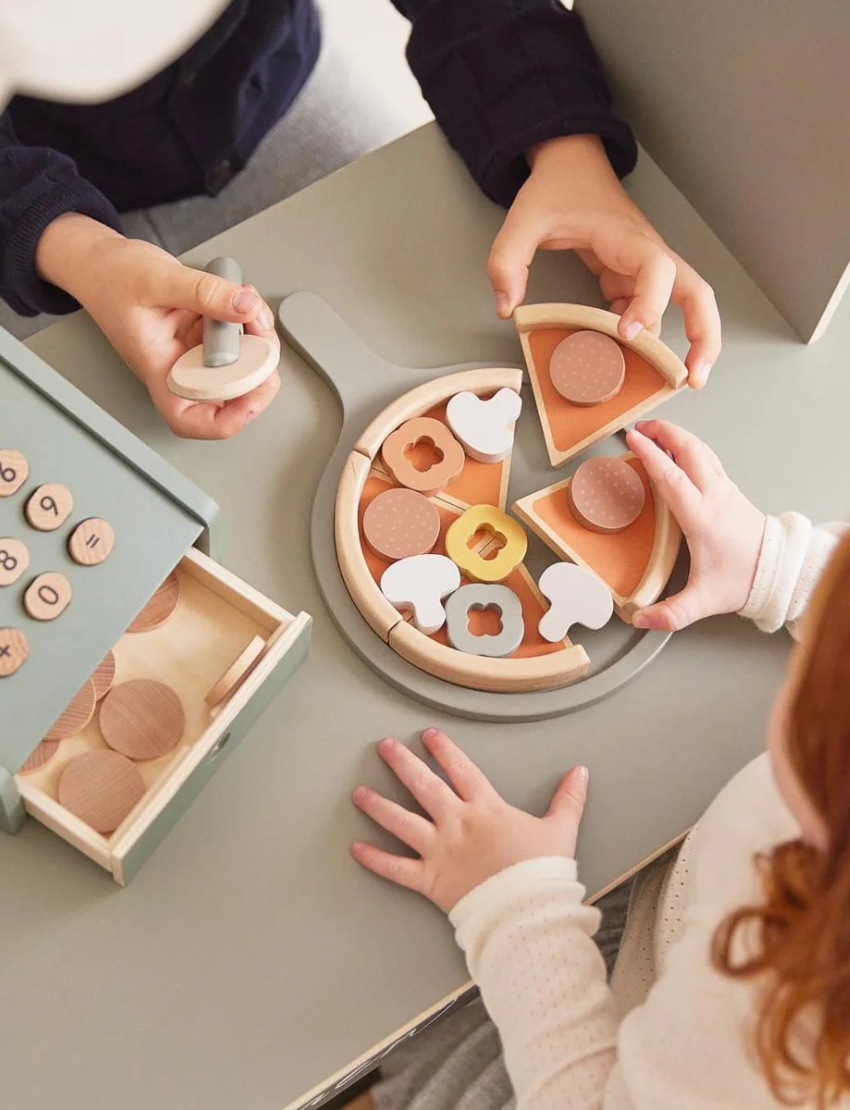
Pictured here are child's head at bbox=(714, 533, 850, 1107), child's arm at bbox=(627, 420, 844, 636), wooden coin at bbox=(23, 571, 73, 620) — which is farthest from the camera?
child's arm at bbox=(627, 420, 844, 636)

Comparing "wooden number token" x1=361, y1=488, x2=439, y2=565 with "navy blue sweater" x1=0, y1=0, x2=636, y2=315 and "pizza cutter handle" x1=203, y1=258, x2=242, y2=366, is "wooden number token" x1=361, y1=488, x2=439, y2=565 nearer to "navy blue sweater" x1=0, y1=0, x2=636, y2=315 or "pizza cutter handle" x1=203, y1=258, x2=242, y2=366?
"pizza cutter handle" x1=203, y1=258, x2=242, y2=366

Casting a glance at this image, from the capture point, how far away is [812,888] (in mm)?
450

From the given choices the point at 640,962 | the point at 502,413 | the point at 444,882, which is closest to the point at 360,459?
the point at 502,413

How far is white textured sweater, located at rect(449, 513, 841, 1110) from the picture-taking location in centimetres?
51

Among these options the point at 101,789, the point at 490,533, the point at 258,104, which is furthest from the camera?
the point at 258,104

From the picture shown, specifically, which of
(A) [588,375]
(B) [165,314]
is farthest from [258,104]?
(A) [588,375]

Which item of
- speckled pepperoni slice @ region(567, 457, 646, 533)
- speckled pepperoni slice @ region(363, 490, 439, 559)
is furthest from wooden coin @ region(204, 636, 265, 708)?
speckled pepperoni slice @ region(567, 457, 646, 533)

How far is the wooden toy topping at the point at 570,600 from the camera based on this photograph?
622 mm

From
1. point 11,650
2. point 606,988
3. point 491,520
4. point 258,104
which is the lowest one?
point 606,988

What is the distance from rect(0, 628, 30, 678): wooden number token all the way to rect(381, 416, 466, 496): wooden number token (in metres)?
0.25

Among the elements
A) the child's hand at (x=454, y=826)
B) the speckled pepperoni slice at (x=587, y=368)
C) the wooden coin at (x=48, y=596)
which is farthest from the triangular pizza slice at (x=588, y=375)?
the wooden coin at (x=48, y=596)

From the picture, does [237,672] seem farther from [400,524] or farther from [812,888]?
[812,888]

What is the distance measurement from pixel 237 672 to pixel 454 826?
0.49ft

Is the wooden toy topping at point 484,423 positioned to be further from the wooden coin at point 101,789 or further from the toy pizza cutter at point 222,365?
the wooden coin at point 101,789
